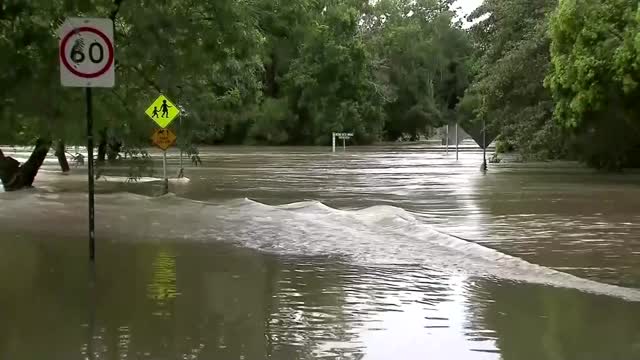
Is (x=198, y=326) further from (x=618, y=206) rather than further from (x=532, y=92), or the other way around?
(x=532, y=92)

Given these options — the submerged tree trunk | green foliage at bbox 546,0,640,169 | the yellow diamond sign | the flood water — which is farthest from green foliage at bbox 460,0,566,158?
the submerged tree trunk

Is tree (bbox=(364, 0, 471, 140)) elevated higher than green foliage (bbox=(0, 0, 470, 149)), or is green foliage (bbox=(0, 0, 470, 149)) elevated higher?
tree (bbox=(364, 0, 471, 140))

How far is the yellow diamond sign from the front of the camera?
60.2 feet

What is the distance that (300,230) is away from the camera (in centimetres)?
1384

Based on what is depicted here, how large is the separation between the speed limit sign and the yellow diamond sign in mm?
10521

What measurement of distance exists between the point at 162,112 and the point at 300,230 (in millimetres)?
6237

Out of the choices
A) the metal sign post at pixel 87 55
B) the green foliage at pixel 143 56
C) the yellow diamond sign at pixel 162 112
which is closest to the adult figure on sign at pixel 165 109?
the yellow diamond sign at pixel 162 112

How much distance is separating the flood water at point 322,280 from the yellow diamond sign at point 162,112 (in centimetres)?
195

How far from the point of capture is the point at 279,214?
627 inches

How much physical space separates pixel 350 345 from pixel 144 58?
29.0 feet

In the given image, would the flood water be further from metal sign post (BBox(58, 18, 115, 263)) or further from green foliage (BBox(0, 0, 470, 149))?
green foliage (BBox(0, 0, 470, 149))

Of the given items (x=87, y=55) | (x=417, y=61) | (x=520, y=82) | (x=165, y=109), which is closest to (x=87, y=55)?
(x=87, y=55)

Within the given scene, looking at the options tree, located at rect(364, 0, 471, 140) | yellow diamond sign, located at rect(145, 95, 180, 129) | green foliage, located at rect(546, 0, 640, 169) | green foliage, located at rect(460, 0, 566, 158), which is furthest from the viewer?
tree, located at rect(364, 0, 471, 140)

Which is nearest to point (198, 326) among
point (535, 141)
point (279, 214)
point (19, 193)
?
point (279, 214)
